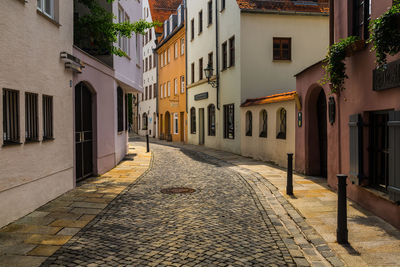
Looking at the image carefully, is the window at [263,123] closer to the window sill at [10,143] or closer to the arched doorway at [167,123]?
the window sill at [10,143]

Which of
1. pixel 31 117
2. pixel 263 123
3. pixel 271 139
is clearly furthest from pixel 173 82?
pixel 31 117

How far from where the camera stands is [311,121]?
1188cm

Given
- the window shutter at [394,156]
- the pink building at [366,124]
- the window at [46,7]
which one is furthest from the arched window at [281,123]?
the window at [46,7]

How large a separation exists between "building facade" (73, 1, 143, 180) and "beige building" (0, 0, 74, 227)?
3.39ft

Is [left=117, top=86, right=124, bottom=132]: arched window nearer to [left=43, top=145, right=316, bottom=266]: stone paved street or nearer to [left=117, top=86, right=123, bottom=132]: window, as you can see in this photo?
[left=117, top=86, right=123, bottom=132]: window

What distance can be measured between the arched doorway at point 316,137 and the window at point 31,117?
24.8 ft

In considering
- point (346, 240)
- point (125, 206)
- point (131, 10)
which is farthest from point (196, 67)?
point (346, 240)

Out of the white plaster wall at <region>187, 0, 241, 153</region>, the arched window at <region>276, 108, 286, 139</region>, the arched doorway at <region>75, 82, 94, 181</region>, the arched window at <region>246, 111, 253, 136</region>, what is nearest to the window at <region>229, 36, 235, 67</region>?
the white plaster wall at <region>187, 0, 241, 153</region>

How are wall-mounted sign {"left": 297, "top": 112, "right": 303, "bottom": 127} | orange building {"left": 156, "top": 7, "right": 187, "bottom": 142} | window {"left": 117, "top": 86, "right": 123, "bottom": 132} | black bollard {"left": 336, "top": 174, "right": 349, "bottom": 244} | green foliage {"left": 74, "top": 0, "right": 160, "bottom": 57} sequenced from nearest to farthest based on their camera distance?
black bollard {"left": 336, "top": 174, "right": 349, "bottom": 244} < green foliage {"left": 74, "top": 0, "right": 160, "bottom": 57} < wall-mounted sign {"left": 297, "top": 112, "right": 303, "bottom": 127} < window {"left": 117, "top": 86, "right": 123, "bottom": 132} < orange building {"left": 156, "top": 7, "right": 187, "bottom": 142}

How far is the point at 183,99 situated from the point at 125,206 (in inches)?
915

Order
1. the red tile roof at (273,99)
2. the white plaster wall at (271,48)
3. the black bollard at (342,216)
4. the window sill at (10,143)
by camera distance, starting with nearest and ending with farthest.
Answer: the black bollard at (342,216) → the window sill at (10,143) → the red tile roof at (273,99) → the white plaster wall at (271,48)

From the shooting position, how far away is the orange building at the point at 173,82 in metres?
31.0

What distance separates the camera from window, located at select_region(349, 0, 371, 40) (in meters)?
7.36

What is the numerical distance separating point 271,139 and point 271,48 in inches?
230
